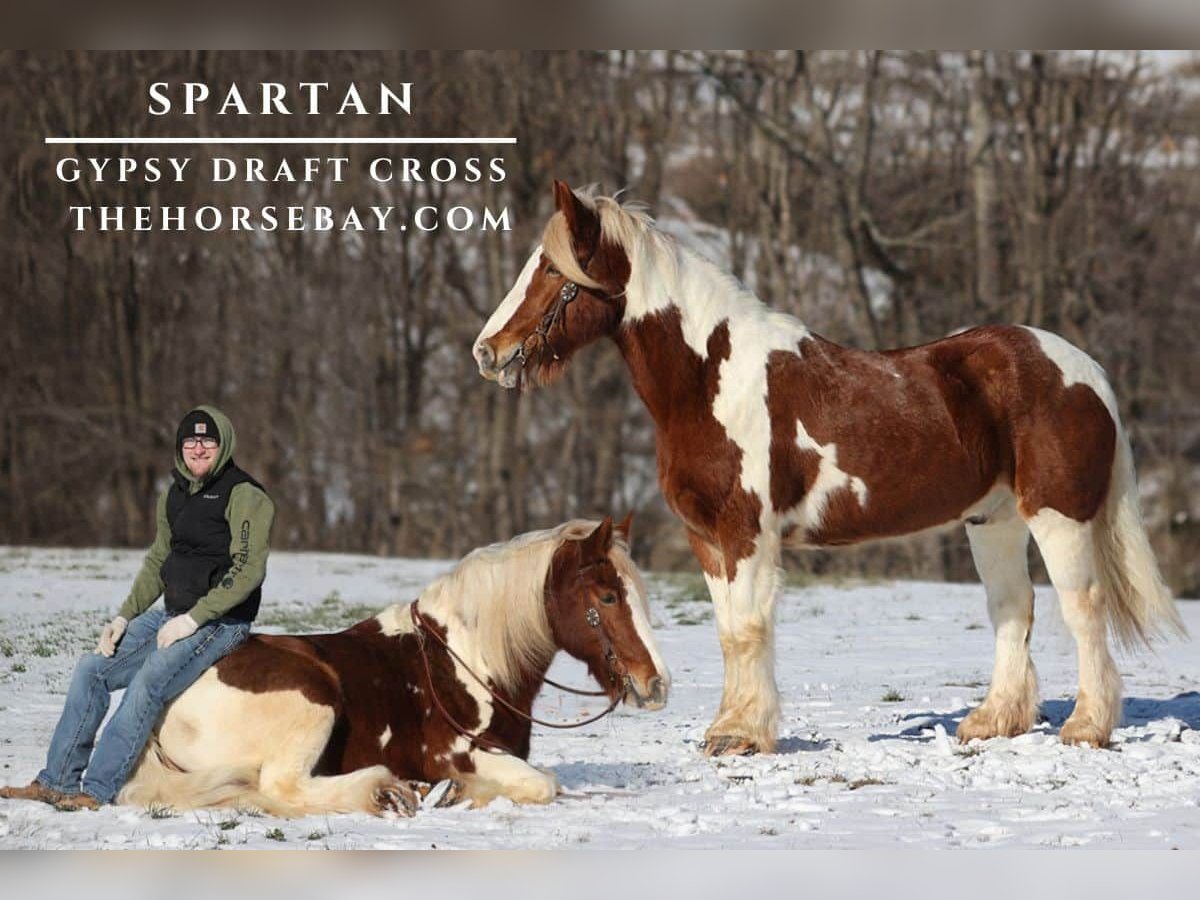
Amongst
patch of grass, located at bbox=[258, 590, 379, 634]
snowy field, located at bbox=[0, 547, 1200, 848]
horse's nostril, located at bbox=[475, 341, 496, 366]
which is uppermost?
horse's nostril, located at bbox=[475, 341, 496, 366]

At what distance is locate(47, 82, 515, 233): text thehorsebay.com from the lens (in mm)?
18016

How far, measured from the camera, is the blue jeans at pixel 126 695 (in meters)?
5.26

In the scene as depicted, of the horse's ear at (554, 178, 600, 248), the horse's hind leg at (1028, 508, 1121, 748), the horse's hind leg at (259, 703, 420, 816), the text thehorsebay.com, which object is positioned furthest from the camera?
the text thehorsebay.com

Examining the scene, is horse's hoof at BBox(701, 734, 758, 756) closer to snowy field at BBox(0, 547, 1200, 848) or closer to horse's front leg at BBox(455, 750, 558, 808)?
snowy field at BBox(0, 547, 1200, 848)

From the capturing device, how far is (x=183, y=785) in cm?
531

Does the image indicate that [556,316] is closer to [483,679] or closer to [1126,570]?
[483,679]

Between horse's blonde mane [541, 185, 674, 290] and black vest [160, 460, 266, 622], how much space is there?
1784 mm

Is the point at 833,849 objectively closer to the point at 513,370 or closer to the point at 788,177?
the point at 513,370

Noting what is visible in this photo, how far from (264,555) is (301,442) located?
13.6 metres

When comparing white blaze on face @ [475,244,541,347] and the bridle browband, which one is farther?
white blaze on face @ [475,244,541,347]

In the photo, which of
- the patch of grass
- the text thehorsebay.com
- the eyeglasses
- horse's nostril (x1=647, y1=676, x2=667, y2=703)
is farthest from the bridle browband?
the text thehorsebay.com

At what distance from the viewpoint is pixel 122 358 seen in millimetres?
18766

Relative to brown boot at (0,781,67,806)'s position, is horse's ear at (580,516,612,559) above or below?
above

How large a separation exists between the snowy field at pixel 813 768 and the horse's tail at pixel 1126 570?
0.33m
